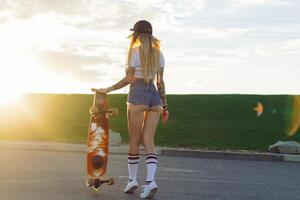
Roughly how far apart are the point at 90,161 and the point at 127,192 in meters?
0.60

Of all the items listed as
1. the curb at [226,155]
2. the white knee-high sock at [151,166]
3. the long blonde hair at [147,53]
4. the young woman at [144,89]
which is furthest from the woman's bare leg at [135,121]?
the curb at [226,155]

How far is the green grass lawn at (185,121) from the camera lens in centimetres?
1769

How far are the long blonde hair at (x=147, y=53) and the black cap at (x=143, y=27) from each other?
0.04 metres

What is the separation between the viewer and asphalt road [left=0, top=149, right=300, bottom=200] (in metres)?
7.28

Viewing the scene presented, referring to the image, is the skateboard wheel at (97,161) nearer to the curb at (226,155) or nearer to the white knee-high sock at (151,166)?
the white knee-high sock at (151,166)

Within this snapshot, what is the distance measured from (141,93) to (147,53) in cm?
48

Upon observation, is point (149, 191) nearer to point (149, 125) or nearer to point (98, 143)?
point (149, 125)

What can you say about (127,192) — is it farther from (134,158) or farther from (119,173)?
(119,173)

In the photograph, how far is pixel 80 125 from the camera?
66.9 ft

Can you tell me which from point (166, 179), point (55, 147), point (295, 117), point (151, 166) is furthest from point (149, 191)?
point (295, 117)

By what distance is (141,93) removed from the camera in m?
7.02

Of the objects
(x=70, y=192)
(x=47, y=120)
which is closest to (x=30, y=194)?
(x=70, y=192)

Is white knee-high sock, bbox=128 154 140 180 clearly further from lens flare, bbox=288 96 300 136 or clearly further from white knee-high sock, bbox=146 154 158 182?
lens flare, bbox=288 96 300 136

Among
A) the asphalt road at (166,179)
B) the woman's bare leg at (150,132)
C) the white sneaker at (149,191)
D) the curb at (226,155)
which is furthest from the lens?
the curb at (226,155)
